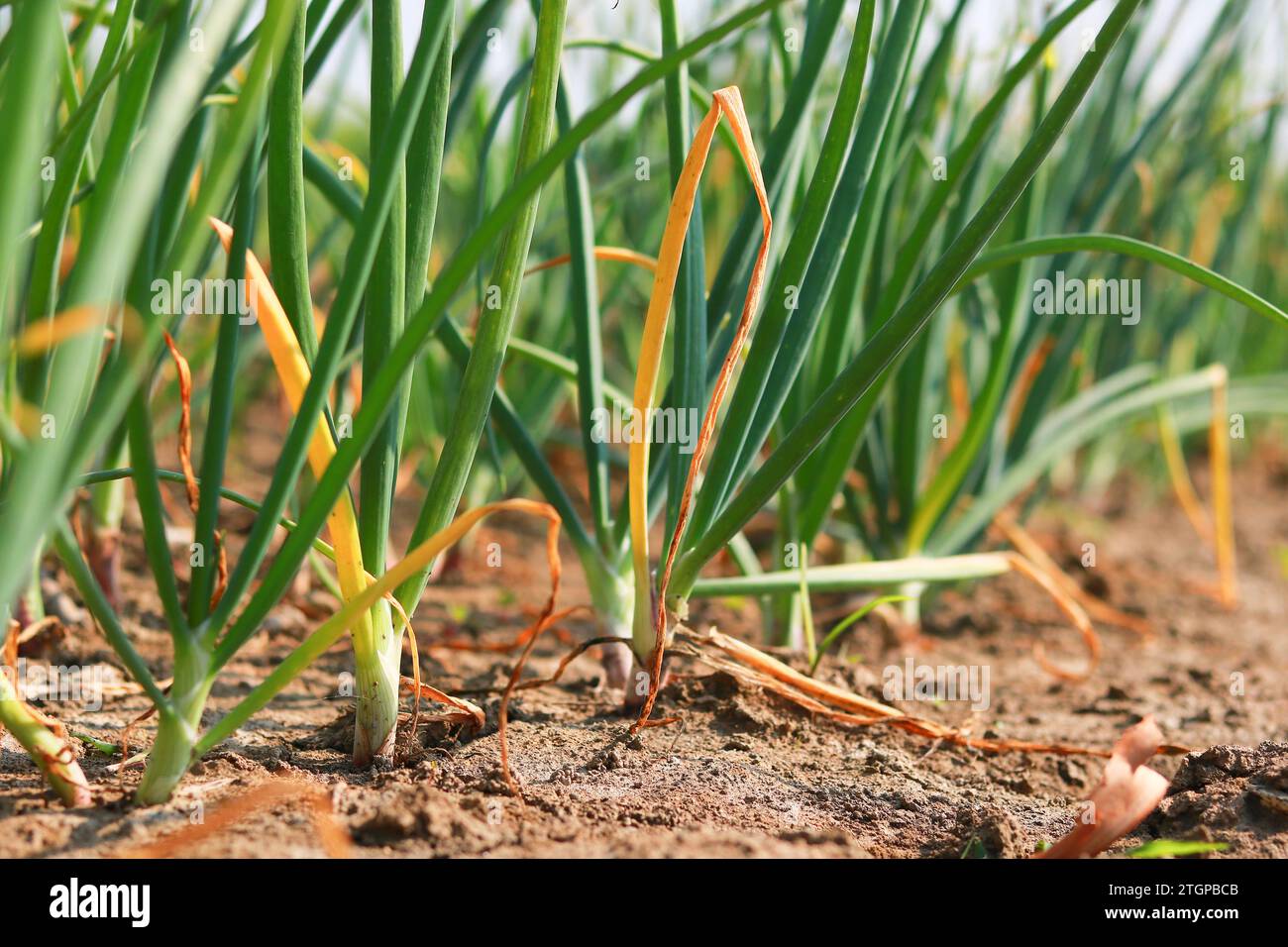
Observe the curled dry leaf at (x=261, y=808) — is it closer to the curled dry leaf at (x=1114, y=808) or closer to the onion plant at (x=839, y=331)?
the onion plant at (x=839, y=331)

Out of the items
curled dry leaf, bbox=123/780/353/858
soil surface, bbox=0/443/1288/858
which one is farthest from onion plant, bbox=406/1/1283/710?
curled dry leaf, bbox=123/780/353/858

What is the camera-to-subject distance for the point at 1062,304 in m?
1.51

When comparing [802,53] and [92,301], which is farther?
[802,53]

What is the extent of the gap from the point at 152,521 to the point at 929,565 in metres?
0.82

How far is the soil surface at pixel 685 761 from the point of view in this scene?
2.33 ft

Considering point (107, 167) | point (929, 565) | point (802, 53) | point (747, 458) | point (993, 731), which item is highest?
point (802, 53)

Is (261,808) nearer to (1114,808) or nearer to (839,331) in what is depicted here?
(1114,808)

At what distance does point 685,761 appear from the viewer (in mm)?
913

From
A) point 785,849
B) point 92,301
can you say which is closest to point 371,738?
point 785,849

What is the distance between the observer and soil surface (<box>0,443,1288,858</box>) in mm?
710

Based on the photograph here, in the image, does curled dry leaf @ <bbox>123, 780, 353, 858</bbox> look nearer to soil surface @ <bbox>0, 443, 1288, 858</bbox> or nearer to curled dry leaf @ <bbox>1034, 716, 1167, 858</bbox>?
soil surface @ <bbox>0, 443, 1288, 858</bbox>

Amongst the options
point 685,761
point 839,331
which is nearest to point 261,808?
point 685,761

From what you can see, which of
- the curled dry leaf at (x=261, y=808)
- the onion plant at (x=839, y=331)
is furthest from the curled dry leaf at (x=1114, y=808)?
the curled dry leaf at (x=261, y=808)

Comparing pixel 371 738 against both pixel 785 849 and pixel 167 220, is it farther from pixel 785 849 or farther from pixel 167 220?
pixel 167 220
